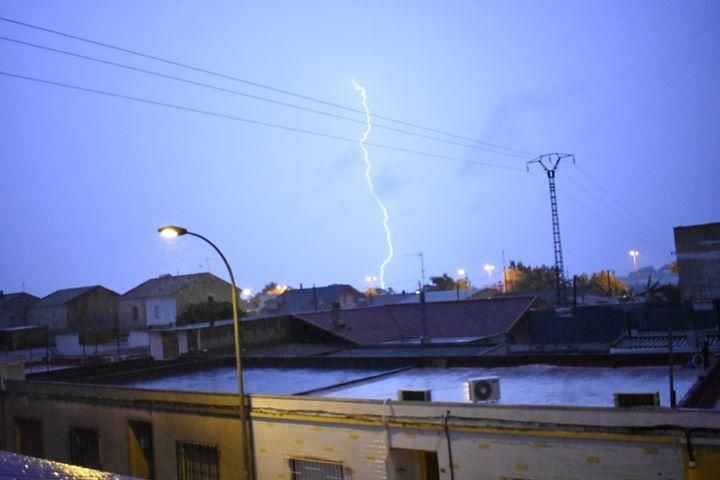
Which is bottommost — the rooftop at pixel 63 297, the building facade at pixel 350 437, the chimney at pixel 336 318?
the building facade at pixel 350 437

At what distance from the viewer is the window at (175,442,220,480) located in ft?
49.4

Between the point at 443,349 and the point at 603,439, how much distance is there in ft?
55.8

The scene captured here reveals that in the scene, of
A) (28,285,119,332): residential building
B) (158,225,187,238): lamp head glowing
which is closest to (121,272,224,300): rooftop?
(28,285,119,332): residential building

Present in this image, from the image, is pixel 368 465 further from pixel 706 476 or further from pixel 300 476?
pixel 706 476

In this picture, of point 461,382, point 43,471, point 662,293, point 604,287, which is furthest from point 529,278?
point 43,471

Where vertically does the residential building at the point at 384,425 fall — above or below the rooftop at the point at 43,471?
below

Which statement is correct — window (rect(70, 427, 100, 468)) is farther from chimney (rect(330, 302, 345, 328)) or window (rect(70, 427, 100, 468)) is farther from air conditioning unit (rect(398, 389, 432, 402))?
chimney (rect(330, 302, 345, 328))

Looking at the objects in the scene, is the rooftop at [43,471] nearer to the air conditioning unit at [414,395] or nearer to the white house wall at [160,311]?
the air conditioning unit at [414,395]

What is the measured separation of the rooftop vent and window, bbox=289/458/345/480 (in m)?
5.65

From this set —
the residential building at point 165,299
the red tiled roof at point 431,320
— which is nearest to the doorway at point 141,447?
the red tiled roof at point 431,320

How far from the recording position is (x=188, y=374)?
886 inches

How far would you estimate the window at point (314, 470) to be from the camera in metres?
13.0

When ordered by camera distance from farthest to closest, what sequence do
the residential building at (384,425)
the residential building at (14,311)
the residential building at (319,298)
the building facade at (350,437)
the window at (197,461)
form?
the residential building at (319,298), the residential building at (14,311), the window at (197,461), the residential building at (384,425), the building facade at (350,437)

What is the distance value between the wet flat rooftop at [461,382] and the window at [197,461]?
235 cm
